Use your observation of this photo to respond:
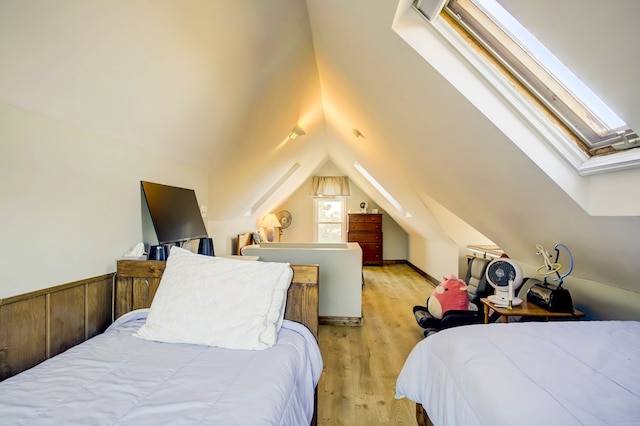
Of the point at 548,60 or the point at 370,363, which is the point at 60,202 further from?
the point at 370,363

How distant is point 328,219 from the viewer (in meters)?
7.82

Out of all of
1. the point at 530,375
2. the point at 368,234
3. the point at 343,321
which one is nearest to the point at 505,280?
the point at 530,375

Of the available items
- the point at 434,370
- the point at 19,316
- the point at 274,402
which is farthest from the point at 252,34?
the point at 434,370

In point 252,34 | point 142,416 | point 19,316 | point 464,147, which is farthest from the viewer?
point 464,147

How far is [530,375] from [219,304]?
124cm

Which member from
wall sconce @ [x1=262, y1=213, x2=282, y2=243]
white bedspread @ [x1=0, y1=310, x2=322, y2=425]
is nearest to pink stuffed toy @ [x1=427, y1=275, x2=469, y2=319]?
white bedspread @ [x1=0, y1=310, x2=322, y2=425]

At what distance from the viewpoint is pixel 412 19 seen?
4.91 feet

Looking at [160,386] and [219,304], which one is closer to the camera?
[160,386]

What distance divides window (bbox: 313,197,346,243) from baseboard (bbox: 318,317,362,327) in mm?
4335

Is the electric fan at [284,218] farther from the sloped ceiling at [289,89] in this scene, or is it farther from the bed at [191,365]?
the bed at [191,365]

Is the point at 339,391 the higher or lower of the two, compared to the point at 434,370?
lower

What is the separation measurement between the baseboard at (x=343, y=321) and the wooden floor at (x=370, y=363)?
2.6 inches

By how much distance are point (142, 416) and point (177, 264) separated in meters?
0.78

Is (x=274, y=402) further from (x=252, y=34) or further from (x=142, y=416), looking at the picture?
(x=252, y=34)
